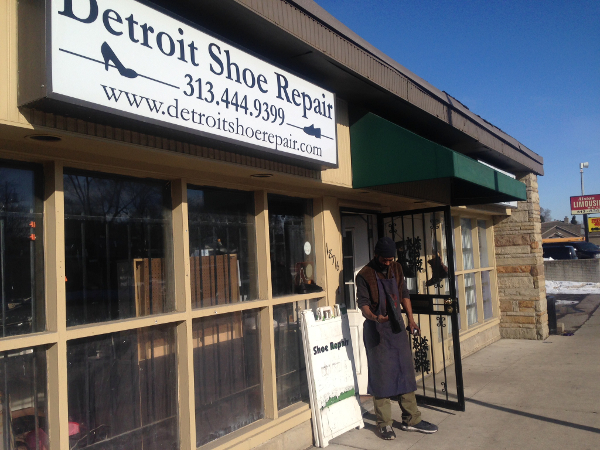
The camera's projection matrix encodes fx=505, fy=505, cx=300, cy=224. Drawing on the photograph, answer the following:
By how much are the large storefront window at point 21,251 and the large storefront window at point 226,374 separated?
1.26 meters

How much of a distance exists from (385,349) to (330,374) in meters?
0.58

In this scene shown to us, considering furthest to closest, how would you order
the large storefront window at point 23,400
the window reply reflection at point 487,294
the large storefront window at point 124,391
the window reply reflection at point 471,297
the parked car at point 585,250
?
the parked car at point 585,250 → the window reply reflection at point 487,294 → the window reply reflection at point 471,297 → the large storefront window at point 124,391 → the large storefront window at point 23,400

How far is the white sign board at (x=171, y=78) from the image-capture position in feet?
8.10

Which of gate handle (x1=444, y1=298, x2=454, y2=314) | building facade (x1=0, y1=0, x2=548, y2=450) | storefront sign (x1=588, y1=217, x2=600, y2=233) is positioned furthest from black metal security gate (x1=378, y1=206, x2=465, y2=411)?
storefront sign (x1=588, y1=217, x2=600, y2=233)

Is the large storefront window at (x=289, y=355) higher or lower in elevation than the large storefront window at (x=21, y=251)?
lower

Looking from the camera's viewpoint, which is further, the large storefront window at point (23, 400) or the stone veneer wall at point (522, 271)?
the stone veneer wall at point (522, 271)

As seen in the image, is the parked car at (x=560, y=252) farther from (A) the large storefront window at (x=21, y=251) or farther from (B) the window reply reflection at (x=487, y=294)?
(A) the large storefront window at (x=21, y=251)

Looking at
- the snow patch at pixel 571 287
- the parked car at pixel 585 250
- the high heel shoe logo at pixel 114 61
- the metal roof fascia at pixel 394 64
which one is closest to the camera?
the high heel shoe logo at pixel 114 61

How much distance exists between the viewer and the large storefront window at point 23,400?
283 cm

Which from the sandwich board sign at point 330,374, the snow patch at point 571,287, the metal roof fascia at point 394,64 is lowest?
the snow patch at point 571,287

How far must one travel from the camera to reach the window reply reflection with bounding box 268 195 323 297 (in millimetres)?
4863

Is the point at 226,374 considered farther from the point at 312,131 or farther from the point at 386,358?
the point at 312,131

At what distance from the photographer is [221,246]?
4.30 metres

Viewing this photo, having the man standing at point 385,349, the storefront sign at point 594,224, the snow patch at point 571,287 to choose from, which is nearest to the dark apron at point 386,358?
the man standing at point 385,349
